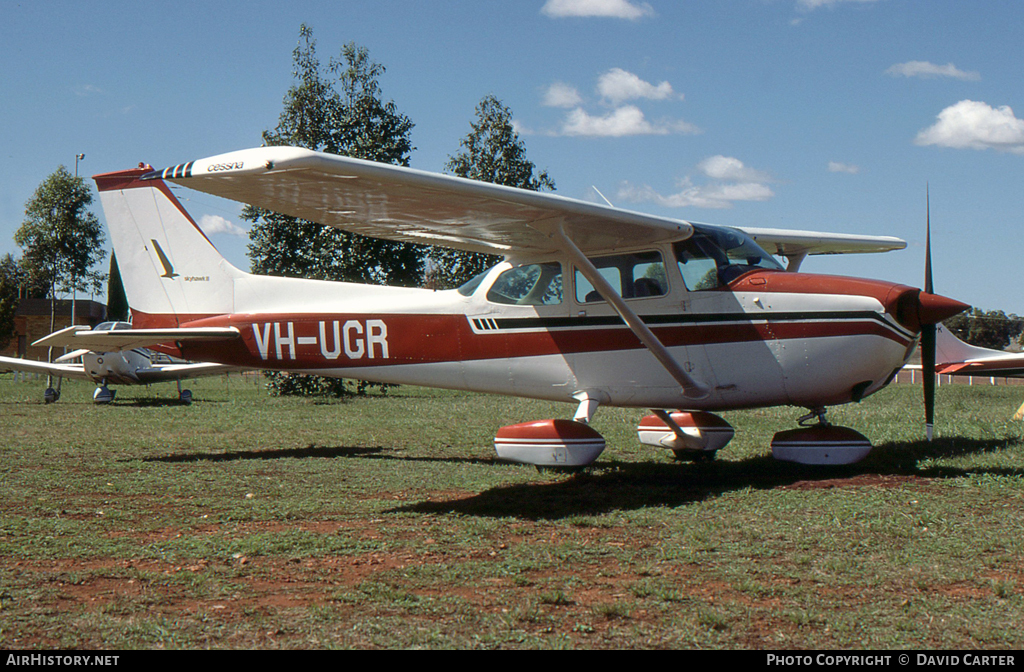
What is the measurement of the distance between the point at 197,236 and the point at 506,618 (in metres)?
9.07

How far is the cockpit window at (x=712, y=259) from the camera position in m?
7.84

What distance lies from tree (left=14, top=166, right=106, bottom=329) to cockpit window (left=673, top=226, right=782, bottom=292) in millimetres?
56688

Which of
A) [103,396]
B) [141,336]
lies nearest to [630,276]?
[141,336]

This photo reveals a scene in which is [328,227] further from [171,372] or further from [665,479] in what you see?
[665,479]

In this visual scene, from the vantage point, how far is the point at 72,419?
1533cm

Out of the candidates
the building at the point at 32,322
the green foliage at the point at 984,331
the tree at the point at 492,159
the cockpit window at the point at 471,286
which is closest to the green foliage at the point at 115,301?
the building at the point at 32,322

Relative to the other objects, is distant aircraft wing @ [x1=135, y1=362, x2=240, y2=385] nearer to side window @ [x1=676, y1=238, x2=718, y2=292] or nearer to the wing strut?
the wing strut

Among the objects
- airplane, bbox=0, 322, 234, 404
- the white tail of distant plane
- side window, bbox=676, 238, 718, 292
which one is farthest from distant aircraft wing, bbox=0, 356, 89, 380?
side window, bbox=676, 238, 718, 292

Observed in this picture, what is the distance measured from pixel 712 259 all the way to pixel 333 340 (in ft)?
15.9

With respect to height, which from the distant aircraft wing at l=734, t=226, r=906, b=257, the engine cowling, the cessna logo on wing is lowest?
the engine cowling

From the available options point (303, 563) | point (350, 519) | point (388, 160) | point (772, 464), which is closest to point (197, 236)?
point (350, 519)

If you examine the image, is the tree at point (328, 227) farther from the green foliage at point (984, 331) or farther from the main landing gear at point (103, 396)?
the green foliage at point (984, 331)

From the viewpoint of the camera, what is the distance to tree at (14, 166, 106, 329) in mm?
54469

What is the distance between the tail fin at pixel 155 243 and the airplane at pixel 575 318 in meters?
1.09
